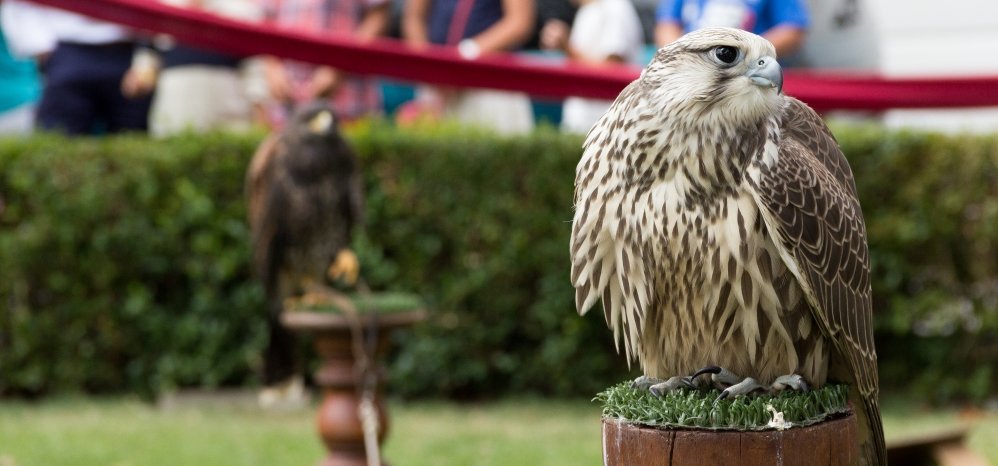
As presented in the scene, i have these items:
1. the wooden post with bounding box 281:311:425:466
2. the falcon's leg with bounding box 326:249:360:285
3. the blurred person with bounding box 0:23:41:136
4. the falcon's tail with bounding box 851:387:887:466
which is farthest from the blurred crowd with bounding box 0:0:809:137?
the falcon's tail with bounding box 851:387:887:466

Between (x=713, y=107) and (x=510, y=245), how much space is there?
492 cm

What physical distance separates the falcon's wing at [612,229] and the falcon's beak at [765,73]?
233 millimetres

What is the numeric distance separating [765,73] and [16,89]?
9.02 meters

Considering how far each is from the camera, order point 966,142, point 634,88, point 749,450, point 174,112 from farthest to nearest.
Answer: point 174,112, point 966,142, point 634,88, point 749,450

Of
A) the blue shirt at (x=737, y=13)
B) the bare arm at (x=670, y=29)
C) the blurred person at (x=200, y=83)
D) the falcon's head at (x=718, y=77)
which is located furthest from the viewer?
the blurred person at (x=200, y=83)

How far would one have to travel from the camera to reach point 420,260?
25.7 ft

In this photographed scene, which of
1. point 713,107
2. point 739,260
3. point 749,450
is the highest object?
point 713,107

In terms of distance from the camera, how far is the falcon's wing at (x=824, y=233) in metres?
2.89

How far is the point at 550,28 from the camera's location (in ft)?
29.7

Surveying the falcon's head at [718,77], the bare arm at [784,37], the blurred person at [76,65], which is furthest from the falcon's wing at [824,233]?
the blurred person at [76,65]

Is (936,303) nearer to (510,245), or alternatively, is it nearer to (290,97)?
(510,245)

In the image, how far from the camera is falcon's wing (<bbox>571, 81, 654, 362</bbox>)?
2.92 meters

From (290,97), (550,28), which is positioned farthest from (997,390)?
(290,97)

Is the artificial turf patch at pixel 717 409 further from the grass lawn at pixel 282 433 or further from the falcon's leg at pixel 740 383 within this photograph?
the grass lawn at pixel 282 433
